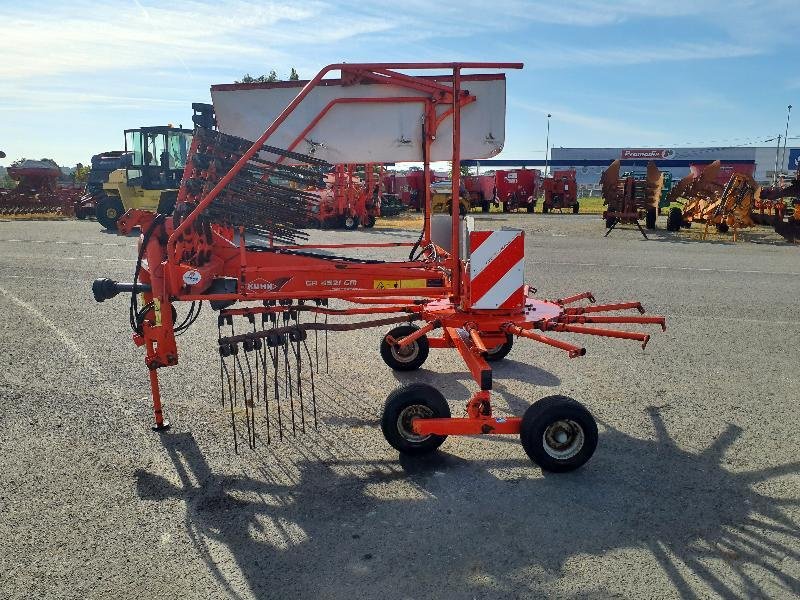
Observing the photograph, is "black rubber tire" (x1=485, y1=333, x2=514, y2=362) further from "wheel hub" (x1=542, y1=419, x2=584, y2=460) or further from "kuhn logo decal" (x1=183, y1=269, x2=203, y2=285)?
"kuhn logo decal" (x1=183, y1=269, x2=203, y2=285)

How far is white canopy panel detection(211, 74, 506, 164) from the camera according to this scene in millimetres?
4957

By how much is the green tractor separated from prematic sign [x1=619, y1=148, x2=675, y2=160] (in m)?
71.8

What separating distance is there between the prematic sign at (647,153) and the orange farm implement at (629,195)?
65.2 metres

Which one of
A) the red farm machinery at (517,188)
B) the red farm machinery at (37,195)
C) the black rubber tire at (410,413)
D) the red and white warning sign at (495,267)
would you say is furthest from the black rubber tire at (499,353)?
the red farm machinery at (517,188)

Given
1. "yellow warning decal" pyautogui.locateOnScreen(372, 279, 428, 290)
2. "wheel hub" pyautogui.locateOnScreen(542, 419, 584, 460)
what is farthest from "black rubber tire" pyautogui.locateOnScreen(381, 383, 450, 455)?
"yellow warning decal" pyautogui.locateOnScreen(372, 279, 428, 290)

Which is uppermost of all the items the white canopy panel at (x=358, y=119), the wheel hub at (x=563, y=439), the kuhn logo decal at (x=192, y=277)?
the white canopy panel at (x=358, y=119)

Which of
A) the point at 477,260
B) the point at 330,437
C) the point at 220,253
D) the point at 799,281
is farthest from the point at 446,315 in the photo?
the point at 799,281

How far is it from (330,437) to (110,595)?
194 centimetres

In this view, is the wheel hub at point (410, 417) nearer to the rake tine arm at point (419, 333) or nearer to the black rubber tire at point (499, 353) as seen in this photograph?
the rake tine arm at point (419, 333)

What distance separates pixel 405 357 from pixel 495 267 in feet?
5.78

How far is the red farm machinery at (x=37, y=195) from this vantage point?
1144 inches

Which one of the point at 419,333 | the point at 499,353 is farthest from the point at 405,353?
the point at 419,333

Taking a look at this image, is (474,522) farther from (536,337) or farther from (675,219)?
(675,219)

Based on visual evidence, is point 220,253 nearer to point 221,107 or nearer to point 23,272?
point 221,107
